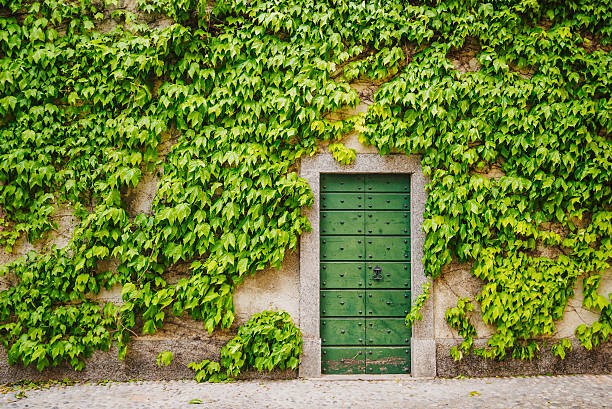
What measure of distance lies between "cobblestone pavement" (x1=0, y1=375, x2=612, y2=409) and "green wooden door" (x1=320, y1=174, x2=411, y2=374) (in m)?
0.26

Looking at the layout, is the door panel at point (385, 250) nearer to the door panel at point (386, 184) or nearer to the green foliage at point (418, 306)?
the green foliage at point (418, 306)

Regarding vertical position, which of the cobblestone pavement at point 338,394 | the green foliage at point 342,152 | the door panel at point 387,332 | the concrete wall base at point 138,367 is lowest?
the cobblestone pavement at point 338,394

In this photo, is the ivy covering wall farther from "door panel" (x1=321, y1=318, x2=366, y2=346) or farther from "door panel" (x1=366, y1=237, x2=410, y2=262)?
"door panel" (x1=321, y1=318, x2=366, y2=346)

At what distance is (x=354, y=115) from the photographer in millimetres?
4613

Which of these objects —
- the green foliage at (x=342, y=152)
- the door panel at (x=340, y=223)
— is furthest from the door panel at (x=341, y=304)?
the green foliage at (x=342, y=152)

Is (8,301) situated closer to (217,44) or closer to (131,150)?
(131,150)

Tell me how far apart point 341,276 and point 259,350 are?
111cm

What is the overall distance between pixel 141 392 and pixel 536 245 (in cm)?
415

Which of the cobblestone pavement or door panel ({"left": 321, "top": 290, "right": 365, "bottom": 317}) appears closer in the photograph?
the cobblestone pavement

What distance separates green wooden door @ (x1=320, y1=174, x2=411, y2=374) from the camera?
4.54 m

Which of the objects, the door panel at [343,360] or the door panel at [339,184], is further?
the door panel at [339,184]

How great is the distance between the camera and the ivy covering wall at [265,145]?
436 centimetres

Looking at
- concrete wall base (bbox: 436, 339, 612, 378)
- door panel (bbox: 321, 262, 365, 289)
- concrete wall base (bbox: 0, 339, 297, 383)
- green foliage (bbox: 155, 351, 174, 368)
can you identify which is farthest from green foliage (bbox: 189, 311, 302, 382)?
concrete wall base (bbox: 436, 339, 612, 378)

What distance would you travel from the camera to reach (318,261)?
4.50m
